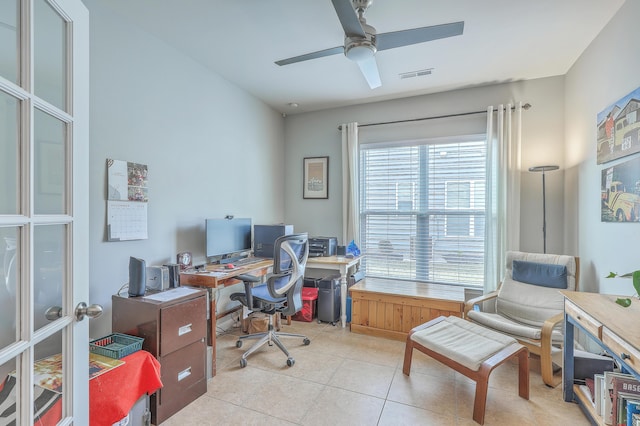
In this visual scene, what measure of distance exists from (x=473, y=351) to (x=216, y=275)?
1984 mm

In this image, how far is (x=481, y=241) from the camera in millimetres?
3500

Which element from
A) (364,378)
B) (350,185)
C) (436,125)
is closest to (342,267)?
(350,185)

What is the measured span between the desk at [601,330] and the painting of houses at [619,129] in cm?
101

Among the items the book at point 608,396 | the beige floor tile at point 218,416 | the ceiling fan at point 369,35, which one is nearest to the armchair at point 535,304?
the book at point 608,396

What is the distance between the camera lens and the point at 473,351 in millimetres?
2008

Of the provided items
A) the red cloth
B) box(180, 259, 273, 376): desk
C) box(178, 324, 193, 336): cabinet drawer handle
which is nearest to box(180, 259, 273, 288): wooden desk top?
box(180, 259, 273, 376): desk

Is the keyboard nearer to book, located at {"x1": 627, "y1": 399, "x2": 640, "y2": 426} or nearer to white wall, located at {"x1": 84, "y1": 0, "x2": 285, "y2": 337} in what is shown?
white wall, located at {"x1": 84, "y1": 0, "x2": 285, "y2": 337}

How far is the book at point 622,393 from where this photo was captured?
1559mm

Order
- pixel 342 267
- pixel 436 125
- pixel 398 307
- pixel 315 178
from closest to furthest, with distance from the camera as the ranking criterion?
pixel 398 307, pixel 342 267, pixel 436 125, pixel 315 178

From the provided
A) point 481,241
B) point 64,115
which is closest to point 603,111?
point 481,241

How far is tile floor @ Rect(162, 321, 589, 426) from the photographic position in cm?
187

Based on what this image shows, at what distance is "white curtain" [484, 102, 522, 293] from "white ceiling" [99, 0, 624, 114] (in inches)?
17.3

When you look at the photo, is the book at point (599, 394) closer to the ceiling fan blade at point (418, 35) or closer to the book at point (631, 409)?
the book at point (631, 409)

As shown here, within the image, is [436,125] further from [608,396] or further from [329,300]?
[608,396]
